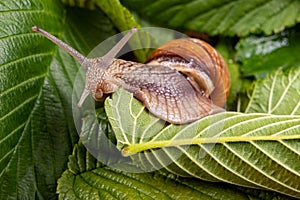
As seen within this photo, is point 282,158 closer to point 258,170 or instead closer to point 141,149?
point 258,170

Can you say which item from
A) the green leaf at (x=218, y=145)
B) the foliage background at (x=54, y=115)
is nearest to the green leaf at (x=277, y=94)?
the foliage background at (x=54, y=115)

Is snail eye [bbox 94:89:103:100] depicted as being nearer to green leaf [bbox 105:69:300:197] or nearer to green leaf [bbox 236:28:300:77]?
green leaf [bbox 105:69:300:197]

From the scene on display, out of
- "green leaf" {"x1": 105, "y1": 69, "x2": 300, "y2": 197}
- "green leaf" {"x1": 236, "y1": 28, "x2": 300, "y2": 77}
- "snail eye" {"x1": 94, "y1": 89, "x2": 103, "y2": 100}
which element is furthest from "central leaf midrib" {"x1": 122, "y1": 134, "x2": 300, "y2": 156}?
"green leaf" {"x1": 236, "y1": 28, "x2": 300, "y2": 77}

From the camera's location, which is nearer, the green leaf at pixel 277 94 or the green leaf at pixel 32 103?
the green leaf at pixel 32 103

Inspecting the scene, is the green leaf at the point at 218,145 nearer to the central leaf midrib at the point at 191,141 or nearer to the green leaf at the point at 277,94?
the central leaf midrib at the point at 191,141

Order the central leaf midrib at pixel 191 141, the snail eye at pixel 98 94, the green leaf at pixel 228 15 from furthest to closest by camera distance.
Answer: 1. the green leaf at pixel 228 15
2. the snail eye at pixel 98 94
3. the central leaf midrib at pixel 191 141

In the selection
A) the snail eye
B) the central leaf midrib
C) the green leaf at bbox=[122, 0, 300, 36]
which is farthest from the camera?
the green leaf at bbox=[122, 0, 300, 36]

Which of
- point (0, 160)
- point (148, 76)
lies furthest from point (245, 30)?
point (0, 160)

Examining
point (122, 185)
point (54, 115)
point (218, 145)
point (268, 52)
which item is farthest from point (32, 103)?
point (268, 52)
